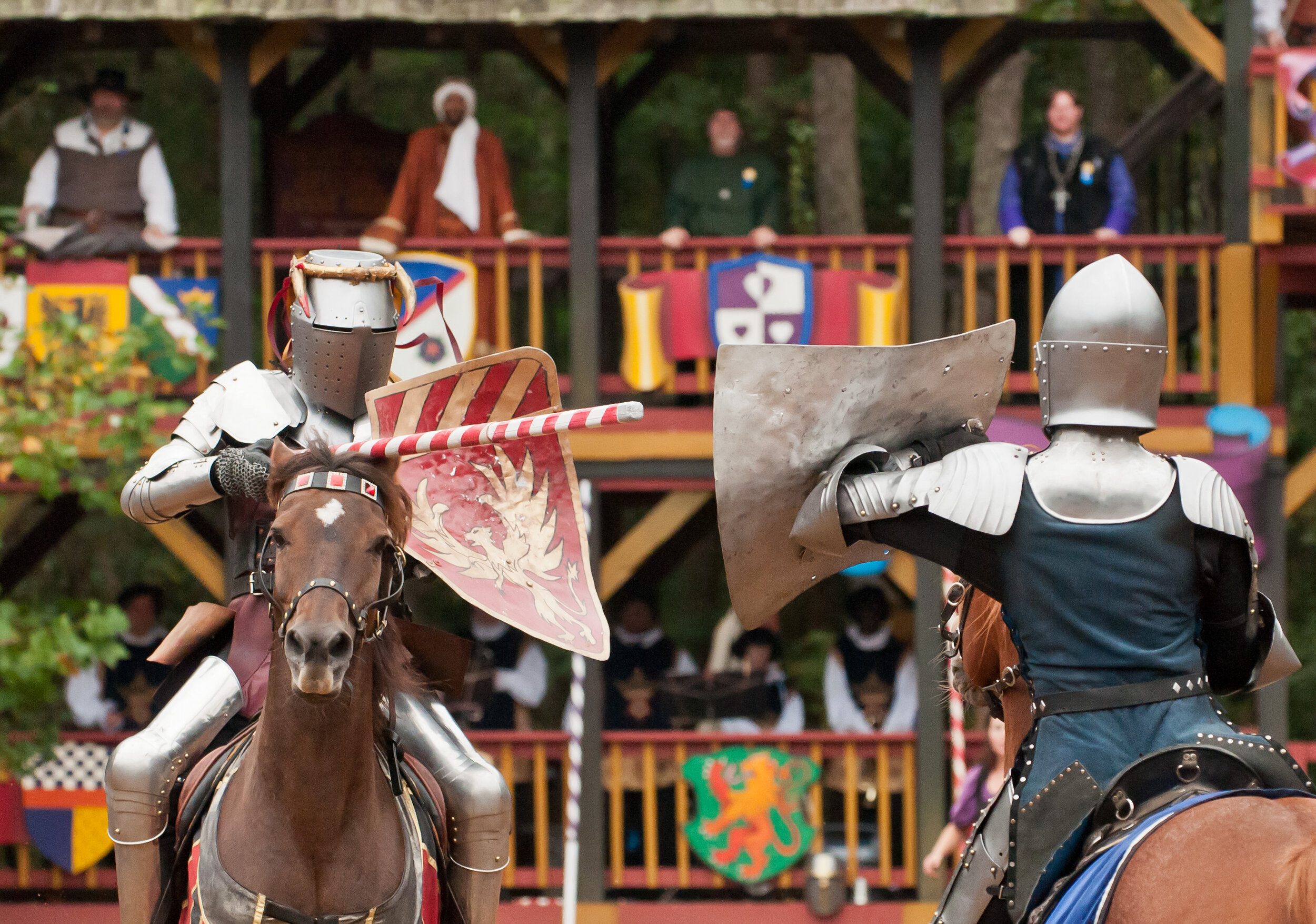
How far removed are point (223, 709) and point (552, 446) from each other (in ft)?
3.54

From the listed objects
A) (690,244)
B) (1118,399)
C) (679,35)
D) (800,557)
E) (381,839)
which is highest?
(679,35)

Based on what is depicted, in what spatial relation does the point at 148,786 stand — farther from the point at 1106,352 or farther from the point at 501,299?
the point at 501,299

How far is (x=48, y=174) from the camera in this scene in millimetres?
9945

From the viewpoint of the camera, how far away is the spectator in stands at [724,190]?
10.5 m

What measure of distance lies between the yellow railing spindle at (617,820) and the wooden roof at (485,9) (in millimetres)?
3754

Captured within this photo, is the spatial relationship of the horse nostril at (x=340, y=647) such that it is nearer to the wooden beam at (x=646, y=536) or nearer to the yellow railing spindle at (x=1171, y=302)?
the wooden beam at (x=646, y=536)

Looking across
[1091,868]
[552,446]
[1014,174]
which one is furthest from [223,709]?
[1014,174]

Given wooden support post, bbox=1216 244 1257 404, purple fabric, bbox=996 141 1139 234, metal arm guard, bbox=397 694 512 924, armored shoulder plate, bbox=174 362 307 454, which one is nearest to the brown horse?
metal arm guard, bbox=397 694 512 924

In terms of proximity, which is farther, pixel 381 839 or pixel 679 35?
pixel 679 35

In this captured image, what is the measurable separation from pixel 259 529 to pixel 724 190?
599 centimetres

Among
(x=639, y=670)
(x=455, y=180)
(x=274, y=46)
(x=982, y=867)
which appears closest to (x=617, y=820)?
(x=639, y=670)

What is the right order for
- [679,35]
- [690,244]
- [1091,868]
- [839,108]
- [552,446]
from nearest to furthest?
[1091,868]
[552,446]
[690,244]
[679,35]
[839,108]

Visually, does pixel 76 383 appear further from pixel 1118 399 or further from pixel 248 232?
pixel 1118 399

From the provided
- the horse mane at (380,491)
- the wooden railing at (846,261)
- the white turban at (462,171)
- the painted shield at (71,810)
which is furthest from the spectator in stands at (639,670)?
the horse mane at (380,491)
